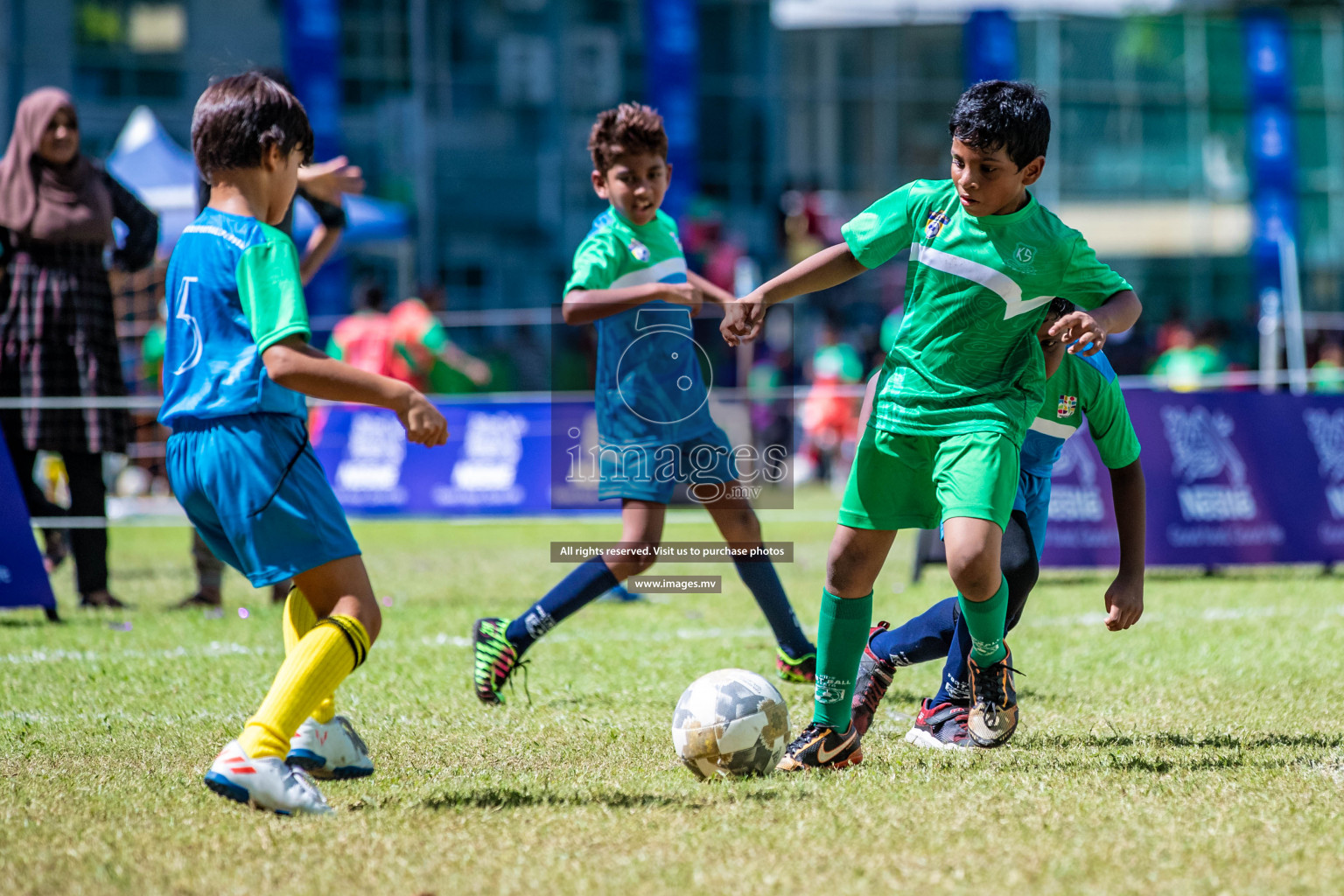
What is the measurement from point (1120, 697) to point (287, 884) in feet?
10.2

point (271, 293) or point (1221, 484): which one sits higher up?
point (271, 293)

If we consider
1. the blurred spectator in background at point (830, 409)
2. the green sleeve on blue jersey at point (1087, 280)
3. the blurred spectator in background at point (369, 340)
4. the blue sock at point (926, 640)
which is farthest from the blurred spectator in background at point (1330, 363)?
the green sleeve on blue jersey at point (1087, 280)

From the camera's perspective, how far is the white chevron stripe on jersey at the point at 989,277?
3549 millimetres

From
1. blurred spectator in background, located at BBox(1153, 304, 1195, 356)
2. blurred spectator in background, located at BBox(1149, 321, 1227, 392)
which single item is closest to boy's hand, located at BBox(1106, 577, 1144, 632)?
blurred spectator in background, located at BBox(1149, 321, 1227, 392)

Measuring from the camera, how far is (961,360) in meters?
3.60

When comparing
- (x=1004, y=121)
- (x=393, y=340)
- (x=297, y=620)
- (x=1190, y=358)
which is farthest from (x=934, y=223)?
(x=1190, y=358)

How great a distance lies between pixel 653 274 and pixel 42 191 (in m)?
3.68

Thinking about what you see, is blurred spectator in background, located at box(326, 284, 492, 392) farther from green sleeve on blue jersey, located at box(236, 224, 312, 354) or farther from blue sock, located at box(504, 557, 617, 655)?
green sleeve on blue jersey, located at box(236, 224, 312, 354)

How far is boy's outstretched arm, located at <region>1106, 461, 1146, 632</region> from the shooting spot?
3848 millimetres

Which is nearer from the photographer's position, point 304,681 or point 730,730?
point 304,681

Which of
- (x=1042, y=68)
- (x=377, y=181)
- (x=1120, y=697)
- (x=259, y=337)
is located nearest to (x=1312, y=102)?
(x=1042, y=68)

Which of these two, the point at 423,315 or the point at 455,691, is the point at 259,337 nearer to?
the point at 455,691

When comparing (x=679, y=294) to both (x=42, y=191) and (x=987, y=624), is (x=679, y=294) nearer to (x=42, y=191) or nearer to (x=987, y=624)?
(x=987, y=624)

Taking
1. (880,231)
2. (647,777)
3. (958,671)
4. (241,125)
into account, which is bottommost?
(647,777)
